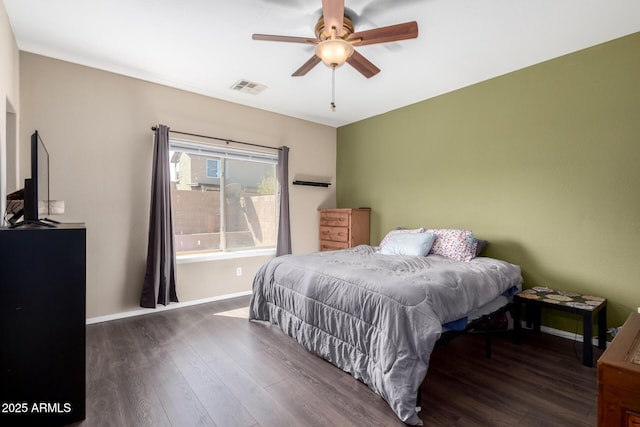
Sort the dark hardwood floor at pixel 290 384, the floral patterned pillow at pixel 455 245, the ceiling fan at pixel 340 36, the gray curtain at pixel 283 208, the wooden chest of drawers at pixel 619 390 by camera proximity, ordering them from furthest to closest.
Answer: the gray curtain at pixel 283 208 < the floral patterned pillow at pixel 455 245 < the ceiling fan at pixel 340 36 < the dark hardwood floor at pixel 290 384 < the wooden chest of drawers at pixel 619 390

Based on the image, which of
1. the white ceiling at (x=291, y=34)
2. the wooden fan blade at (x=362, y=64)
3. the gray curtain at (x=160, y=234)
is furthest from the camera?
the gray curtain at (x=160, y=234)

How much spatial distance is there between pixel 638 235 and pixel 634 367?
2387 mm

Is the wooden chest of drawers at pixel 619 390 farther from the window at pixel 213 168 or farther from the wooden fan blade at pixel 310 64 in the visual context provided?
the window at pixel 213 168

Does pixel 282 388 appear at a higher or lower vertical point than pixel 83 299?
lower

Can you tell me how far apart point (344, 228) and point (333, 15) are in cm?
294

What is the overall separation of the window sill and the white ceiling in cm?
200

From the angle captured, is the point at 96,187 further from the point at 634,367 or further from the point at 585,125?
the point at 585,125

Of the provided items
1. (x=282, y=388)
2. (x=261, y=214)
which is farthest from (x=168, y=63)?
(x=282, y=388)

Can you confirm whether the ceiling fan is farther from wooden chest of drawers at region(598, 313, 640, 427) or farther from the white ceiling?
wooden chest of drawers at region(598, 313, 640, 427)

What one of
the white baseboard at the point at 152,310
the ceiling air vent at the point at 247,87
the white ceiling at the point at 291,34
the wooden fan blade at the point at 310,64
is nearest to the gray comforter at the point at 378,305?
the white baseboard at the point at 152,310

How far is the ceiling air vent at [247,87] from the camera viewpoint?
139 inches

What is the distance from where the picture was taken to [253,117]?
425cm

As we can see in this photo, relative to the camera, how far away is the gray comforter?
1.78m

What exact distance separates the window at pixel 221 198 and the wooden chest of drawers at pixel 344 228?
31.6 inches
